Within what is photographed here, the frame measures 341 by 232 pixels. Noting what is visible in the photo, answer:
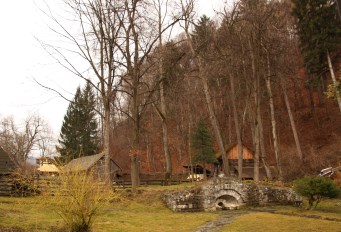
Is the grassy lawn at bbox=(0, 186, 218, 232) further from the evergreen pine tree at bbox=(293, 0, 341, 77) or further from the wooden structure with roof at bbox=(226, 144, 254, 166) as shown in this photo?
the evergreen pine tree at bbox=(293, 0, 341, 77)

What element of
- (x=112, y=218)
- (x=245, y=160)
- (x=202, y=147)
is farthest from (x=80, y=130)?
(x=112, y=218)

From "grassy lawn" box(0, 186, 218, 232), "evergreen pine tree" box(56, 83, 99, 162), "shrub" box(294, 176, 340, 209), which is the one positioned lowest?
"grassy lawn" box(0, 186, 218, 232)

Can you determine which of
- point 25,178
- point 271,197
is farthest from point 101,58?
point 271,197

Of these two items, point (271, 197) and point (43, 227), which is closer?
point (43, 227)

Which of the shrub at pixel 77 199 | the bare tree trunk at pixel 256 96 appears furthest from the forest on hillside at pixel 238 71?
the shrub at pixel 77 199

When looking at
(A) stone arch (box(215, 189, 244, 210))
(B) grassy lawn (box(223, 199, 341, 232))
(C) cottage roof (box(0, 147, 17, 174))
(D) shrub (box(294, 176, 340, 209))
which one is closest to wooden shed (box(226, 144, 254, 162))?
(A) stone arch (box(215, 189, 244, 210))

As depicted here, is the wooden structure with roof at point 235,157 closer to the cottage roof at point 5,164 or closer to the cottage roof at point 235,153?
the cottage roof at point 235,153

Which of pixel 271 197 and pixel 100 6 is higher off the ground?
pixel 100 6

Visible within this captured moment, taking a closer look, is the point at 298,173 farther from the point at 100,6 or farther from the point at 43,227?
the point at 43,227

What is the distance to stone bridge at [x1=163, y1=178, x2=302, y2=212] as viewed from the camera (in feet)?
58.0

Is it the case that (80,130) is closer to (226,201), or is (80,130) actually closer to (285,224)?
(226,201)

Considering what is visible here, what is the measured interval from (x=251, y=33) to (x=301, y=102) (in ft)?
78.1

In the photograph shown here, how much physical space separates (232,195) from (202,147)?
15915 mm

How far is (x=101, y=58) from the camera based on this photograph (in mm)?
18781
